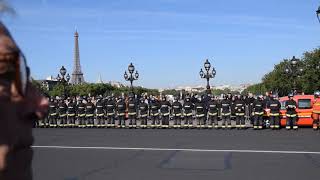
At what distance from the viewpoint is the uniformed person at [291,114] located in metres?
24.1

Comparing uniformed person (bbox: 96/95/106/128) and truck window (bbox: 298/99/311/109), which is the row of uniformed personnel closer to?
uniformed person (bbox: 96/95/106/128)

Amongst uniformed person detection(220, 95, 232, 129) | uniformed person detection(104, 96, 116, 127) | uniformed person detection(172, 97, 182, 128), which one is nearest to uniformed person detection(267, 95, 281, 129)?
uniformed person detection(220, 95, 232, 129)

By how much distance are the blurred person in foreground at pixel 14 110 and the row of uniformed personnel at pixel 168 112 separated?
22.3m

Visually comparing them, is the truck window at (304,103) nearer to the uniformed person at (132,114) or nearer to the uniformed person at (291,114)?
the uniformed person at (291,114)

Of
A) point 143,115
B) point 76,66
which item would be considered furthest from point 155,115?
point 76,66

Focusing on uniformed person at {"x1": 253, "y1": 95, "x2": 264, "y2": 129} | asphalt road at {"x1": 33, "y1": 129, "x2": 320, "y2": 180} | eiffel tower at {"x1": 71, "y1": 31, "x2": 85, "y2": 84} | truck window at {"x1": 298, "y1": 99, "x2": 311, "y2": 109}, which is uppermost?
eiffel tower at {"x1": 71, "y1": 31, "x2": 85, "y2": 84}

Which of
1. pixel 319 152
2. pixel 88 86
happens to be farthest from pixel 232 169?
pixel 88 86

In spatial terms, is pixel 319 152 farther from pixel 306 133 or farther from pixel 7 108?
pixel 7 108

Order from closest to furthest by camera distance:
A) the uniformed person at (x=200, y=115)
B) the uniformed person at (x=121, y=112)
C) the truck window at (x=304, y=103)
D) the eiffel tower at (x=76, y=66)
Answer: the truck window at (x=304, y=103) < the uniformed person at (x=200, y=115) < the uniformed person at (x=121, y=112) < the eiffel tower at (x=76, y=66)

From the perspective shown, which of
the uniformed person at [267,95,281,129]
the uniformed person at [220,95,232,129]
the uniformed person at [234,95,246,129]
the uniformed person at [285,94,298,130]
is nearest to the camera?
the uniformed person at [285,94,298,130]

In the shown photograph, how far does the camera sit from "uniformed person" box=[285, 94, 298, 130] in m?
24.1

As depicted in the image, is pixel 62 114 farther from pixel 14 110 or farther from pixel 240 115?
pixel 14 110

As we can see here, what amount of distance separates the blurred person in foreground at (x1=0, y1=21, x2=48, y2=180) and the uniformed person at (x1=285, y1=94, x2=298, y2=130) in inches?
877

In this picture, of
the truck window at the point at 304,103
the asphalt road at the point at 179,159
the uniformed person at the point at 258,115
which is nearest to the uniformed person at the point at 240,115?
the uniformed person at the point at 258,115
